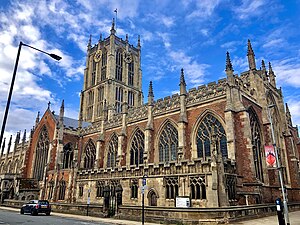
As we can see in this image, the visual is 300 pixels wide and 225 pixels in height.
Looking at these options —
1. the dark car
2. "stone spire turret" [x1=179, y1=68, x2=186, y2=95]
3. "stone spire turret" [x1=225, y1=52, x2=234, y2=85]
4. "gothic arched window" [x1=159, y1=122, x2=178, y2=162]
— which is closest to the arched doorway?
"gothic arched window" [x1=159, y1=122, x2=178, y2=162]

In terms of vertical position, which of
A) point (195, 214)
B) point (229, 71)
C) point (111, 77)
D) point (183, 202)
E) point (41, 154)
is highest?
point (111, 77)

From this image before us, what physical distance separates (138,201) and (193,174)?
22.2 feet

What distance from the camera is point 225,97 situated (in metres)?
24.2

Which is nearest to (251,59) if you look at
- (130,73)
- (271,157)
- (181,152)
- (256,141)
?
(256,141)

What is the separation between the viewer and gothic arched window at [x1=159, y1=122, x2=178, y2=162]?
28.3 metres

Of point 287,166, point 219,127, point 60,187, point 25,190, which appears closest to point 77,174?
point 60,187

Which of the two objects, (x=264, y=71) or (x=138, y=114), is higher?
(x=264, y=71)

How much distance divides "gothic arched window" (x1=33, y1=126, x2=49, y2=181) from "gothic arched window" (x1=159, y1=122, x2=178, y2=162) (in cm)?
2289

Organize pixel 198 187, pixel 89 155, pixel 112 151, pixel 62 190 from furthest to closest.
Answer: pixel 89 155 → pixel 112 151 → pixel 62 190 → pixel 198 187

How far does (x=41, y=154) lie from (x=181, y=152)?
29354 mm

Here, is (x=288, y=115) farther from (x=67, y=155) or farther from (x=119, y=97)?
(x=119, y=97)

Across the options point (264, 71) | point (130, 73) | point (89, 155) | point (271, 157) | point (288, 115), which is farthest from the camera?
point (130, 73)

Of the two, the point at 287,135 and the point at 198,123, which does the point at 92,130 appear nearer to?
the point at 198,123

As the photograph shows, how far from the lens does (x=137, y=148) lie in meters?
32.6
